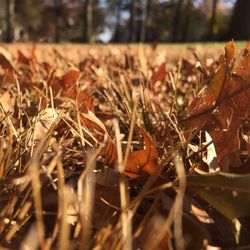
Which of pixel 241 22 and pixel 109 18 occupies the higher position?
pixel 241 22

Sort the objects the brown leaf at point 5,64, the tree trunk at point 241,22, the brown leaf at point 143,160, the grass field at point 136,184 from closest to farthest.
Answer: the grass field at point 136,184
the brown leaf at point 143,160
the brown leaf at point 5,64
the tree trunk at point 241,22

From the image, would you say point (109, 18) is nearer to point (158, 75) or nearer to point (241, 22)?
point (241, 22)

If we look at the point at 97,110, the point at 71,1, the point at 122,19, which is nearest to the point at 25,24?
the point at 71,1

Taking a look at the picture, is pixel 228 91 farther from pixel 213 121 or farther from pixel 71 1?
pixel 71 1

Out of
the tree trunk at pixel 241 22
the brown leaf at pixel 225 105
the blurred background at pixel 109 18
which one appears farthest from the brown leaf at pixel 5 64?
the blurred background at pixel 109 18

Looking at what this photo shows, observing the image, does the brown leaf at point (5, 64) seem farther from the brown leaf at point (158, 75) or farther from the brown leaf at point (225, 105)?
the brown leaf at point (225, 105)

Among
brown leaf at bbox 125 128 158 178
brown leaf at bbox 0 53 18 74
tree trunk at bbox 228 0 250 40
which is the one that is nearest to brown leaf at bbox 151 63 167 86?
brown leaf at bbox 0 53 18 74

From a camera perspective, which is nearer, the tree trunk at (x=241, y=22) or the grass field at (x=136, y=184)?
the grass field at (x=136, y=184)

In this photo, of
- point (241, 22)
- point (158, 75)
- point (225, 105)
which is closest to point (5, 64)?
point (158, 75)
